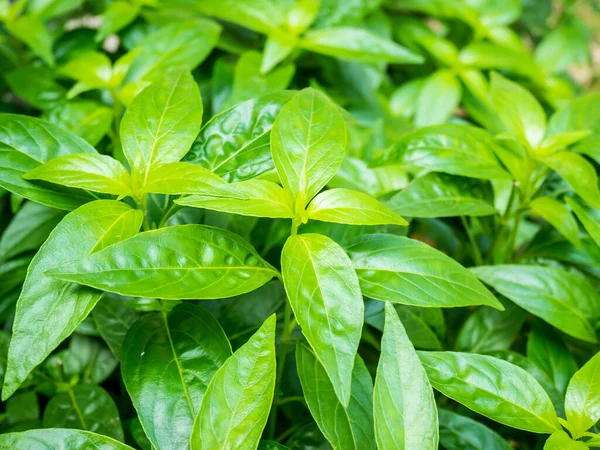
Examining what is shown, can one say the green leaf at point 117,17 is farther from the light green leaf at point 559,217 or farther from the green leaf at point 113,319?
the light green leaf at point 559,217

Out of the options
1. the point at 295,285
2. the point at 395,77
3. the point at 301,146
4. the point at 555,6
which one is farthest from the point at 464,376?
the point at 555,6

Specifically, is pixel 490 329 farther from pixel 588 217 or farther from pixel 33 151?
pixel 33 151

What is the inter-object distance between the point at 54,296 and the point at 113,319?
0.85 ft

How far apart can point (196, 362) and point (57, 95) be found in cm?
74

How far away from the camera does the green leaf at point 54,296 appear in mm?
617

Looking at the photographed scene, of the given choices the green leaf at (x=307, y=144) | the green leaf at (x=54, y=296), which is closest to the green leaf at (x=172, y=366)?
the green leaf at (x=54, y=296)

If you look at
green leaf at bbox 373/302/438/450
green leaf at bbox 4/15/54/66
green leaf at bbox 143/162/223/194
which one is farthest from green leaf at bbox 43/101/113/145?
green leaf at bbox 373/302/438/450

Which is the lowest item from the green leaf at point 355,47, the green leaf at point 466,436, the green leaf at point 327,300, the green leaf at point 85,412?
the green leaf at point 85,412

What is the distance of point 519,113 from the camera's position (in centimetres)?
102

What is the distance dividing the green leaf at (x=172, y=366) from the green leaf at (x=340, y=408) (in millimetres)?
116

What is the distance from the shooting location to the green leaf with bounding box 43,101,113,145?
1.05 meters

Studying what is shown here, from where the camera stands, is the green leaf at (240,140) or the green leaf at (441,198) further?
the green leaf at (441,198)

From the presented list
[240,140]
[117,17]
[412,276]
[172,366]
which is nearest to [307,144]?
[240,140]

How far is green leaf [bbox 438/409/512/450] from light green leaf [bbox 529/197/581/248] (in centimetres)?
34
